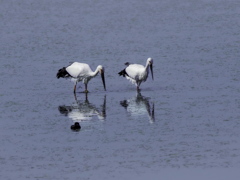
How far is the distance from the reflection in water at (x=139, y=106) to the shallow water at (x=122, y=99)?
0.08ft

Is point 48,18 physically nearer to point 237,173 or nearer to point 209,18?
point 209,18

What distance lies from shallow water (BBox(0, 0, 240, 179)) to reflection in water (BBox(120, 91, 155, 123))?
24mm

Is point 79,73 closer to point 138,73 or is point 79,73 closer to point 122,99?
point 138,73

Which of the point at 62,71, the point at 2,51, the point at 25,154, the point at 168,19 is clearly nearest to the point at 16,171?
the point at 25,154

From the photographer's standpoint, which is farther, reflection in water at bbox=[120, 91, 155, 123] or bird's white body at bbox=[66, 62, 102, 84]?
bird's white body at bbox=[66, 62, 102, 84]

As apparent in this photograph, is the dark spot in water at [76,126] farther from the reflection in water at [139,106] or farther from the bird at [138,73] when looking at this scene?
the bird at [138,73]

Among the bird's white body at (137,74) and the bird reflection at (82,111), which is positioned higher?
the bird's white body at (137,74)

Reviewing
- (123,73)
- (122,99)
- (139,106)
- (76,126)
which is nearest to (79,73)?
(123,73)

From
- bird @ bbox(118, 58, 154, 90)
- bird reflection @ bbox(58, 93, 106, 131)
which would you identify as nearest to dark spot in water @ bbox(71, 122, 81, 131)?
bird reflection @ bbox(58, 93, 106, 131)

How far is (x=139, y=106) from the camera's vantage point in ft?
49.5

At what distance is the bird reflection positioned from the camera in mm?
14094

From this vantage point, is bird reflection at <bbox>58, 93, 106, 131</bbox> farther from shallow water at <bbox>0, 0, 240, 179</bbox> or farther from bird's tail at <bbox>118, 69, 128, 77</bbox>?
bird's tail at <bbox>118, 69, 128, 77</bbox>

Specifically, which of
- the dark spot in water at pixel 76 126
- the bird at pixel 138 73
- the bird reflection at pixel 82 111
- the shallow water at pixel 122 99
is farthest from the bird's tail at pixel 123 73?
the dark spot in water at pixel 76 126

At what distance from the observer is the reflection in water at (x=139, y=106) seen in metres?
14.4
